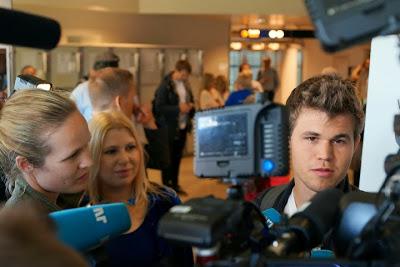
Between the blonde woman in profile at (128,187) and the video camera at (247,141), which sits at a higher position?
the video camera at (247,141)

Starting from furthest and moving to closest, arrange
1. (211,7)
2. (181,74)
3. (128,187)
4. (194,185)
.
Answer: (211,7) < (194,185) < (181,74) < (128,187)

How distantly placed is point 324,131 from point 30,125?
811mm

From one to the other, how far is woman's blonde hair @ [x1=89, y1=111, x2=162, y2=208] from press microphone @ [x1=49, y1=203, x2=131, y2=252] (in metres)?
0.96

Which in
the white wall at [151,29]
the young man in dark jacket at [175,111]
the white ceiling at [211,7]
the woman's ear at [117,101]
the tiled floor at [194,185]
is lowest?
the tiled floor at [194,185]

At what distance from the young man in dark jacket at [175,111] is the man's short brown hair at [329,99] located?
16.1ft

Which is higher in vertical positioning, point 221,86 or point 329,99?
point 329,99

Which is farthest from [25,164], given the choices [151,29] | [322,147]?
[151,29]

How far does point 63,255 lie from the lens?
2.27 ft

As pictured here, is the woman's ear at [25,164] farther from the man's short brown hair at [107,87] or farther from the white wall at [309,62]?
the white wall at [309,62]

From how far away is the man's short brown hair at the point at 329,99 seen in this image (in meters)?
1.62

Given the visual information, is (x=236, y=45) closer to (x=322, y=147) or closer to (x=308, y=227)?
(x=322, y=147)

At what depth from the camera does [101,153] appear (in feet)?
7.40

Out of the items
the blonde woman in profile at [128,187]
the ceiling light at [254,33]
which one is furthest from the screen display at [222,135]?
the ceiling light at [254,33]

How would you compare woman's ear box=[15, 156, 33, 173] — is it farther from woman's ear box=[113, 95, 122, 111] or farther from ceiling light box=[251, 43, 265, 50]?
ceiling light box=[251, 43, 265, 50]
